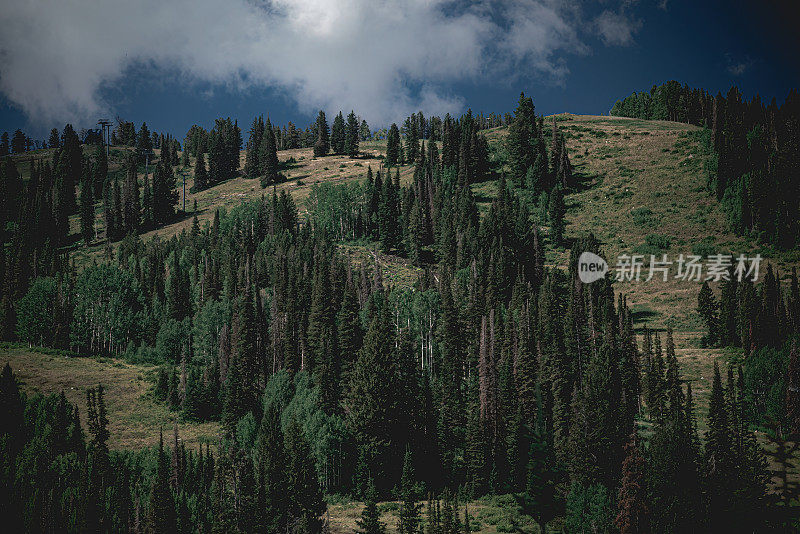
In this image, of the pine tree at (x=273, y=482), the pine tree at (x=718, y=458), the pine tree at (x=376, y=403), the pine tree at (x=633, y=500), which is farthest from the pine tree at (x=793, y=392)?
the pine tree at (x=273, y=482)

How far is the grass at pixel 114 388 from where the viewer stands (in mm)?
95062

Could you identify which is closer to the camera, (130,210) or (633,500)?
(633,500)

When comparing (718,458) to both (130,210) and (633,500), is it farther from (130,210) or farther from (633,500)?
Result: (130,210)

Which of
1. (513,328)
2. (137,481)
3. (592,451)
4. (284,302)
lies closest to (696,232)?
(513,328)

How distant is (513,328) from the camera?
96188 mm

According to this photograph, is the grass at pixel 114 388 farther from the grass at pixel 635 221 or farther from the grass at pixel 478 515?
the grass at pixel 478 515

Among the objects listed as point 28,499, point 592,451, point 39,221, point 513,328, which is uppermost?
point 39,221

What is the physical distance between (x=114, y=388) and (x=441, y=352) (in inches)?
2508

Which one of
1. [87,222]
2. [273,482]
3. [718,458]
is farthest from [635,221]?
[87,222]

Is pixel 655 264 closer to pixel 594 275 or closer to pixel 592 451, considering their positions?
pixel 594 275

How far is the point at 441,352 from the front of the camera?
101 meters

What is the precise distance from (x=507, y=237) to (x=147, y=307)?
301 feet

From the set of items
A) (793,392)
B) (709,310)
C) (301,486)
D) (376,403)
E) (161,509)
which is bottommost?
(161,509)

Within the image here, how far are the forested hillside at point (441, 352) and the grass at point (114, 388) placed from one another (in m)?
1.28
